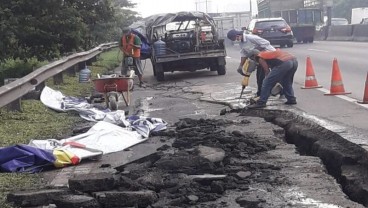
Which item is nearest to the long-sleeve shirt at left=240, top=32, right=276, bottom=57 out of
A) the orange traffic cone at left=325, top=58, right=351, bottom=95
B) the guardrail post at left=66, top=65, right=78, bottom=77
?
the orange traffic cone at left=325, top=58, right=351, bottom=95

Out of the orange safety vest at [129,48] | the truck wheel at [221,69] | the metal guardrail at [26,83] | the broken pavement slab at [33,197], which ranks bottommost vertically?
the truck wheel at [221,69]

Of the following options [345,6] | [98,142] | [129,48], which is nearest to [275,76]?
[98,142]

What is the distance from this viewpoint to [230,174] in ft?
18.8

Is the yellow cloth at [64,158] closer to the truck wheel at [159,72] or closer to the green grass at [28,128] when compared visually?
the green grass at [28,128]

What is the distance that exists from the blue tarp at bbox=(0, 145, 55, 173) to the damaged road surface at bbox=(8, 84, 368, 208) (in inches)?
21.0

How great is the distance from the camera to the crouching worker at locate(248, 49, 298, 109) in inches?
406

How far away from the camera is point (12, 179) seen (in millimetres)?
5816

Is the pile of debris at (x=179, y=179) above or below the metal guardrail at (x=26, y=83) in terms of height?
below

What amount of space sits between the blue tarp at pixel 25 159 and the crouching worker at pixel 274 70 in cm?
460

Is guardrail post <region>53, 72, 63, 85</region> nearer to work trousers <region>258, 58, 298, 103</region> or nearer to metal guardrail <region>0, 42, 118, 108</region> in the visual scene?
metal guardrail <region>0, 42, 118, 108</region>

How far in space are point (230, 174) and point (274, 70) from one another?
491 centimetres

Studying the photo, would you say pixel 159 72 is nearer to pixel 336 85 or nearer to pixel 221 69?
pixel 221 69

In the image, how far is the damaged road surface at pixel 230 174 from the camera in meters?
4.88

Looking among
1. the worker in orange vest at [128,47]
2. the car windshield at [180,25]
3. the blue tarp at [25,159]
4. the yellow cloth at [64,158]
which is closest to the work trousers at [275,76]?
the yellow cloth at [64,158]
